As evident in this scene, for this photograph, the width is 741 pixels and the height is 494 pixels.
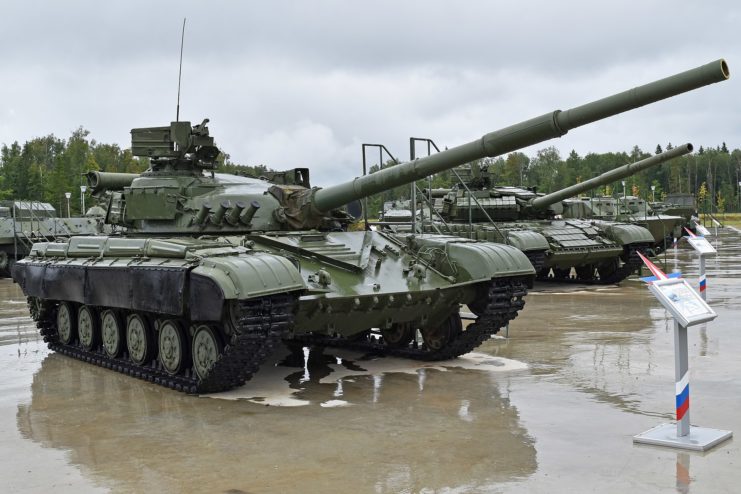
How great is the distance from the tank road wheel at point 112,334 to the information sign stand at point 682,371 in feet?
25.0

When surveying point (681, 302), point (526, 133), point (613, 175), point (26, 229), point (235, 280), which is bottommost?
point (681, 302)

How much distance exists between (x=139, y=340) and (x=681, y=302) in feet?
24.1

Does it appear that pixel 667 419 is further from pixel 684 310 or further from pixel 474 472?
pixel 474 472

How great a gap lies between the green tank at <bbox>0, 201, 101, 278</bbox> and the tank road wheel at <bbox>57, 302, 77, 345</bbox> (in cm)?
1561

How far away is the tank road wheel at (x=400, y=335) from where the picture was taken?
43.9 feet

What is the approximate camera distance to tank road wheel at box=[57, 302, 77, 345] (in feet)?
46.8

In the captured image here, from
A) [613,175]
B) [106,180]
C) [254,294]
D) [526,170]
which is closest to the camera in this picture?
[254,294]

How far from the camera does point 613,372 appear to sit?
37.5 ft

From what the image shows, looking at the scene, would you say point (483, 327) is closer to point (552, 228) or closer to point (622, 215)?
point (552, 228)

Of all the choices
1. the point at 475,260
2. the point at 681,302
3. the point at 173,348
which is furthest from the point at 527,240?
the point at 681,302

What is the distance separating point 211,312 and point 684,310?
4996 mm

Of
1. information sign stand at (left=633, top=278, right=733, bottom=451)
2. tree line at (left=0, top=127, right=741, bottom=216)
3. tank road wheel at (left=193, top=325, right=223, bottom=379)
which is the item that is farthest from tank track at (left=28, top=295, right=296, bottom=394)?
tree line at (left=0, top=127, right=741, bottom=216)

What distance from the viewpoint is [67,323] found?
1435 cm

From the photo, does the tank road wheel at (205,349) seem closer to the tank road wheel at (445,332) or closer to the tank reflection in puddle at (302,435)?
the tank reflection in puddle at (302,435)
